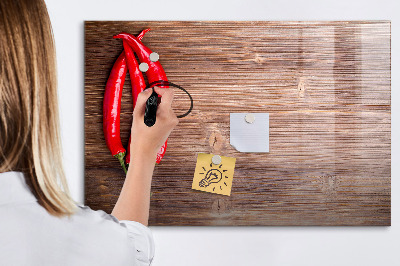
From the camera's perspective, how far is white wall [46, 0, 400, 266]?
1.19m

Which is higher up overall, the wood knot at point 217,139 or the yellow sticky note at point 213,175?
the wood knot at point 217,139

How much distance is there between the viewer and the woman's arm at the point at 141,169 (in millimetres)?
602

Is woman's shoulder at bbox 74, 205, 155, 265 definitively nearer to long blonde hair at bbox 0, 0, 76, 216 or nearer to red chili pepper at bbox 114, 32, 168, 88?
long blonde hair at bbox 0, 0, 76, 216

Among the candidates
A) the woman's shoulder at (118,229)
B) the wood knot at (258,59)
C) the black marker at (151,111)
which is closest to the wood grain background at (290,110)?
the wood knot at (258,59)

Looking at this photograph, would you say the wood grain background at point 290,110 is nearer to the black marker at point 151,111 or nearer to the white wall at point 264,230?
the white wall at point 264,230

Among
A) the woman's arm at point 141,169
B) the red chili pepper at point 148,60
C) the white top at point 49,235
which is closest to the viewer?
the white top at point 49,235

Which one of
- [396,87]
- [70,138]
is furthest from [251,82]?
[70,138]

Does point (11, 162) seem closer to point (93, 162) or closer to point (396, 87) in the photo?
point (93, 162)

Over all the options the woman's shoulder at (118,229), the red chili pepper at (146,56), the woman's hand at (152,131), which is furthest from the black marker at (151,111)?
the red chili pepper at (146,56)

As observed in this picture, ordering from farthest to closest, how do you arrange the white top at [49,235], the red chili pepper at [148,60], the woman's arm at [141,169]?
1. the red chili pepper at [148,60]
2. the woman's arm at [141,169]
3. the white top at [49,235]

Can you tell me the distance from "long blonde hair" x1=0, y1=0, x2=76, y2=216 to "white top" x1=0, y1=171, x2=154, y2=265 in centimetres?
1

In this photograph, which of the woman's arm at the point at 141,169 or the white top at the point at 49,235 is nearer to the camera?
the white top at the point at 49,235

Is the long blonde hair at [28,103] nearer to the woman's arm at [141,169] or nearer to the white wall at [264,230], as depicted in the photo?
the woman's arm at [141,169]

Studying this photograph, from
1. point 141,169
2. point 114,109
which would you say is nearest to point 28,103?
point 141,169
